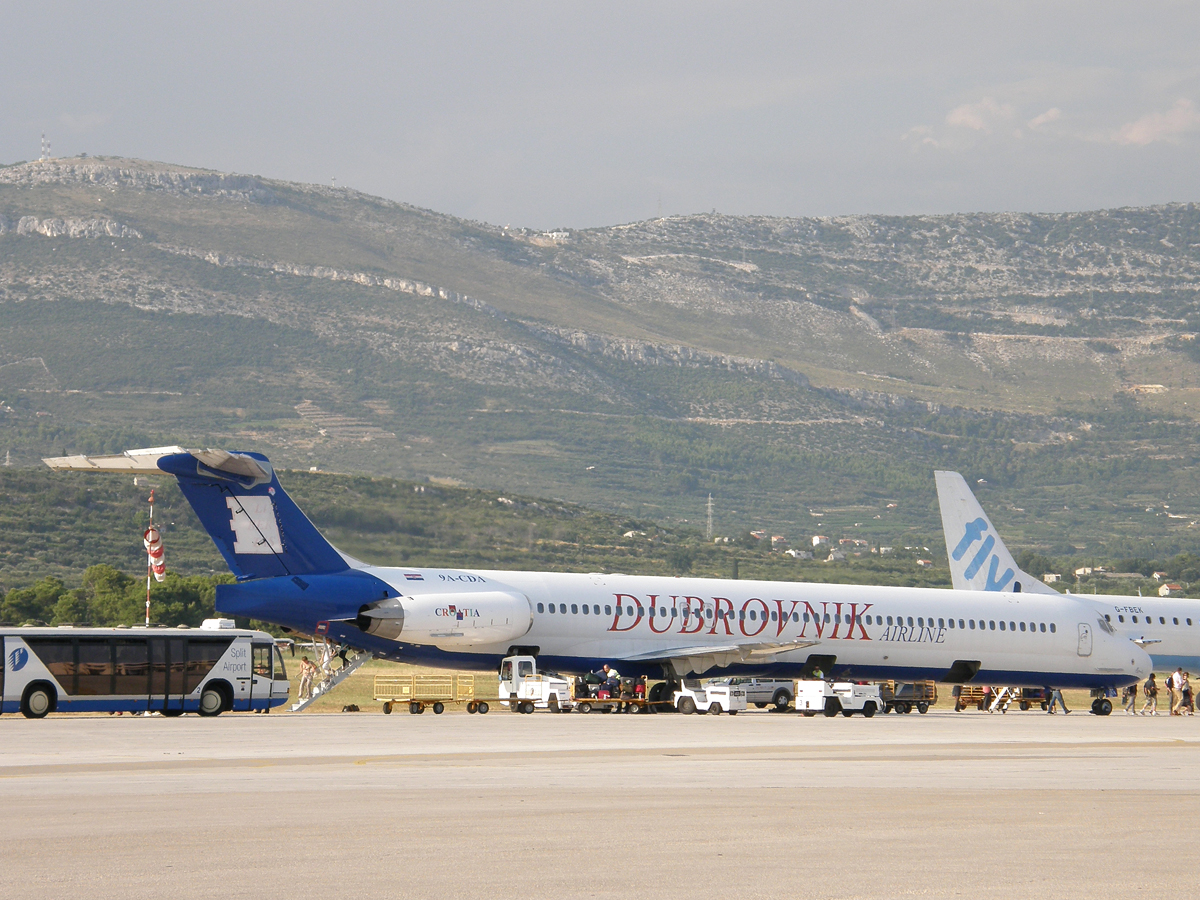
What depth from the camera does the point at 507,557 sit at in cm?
7069

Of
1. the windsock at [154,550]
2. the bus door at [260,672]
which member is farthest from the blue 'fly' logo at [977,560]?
the bus door at [260,672]

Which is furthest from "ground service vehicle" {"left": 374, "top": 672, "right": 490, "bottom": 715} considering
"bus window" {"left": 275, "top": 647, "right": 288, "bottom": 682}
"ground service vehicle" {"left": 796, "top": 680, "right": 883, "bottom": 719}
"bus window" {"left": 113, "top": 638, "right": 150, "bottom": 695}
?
"ground service vehicle" {"left": 796, "top": 680, "right": 883, "bottom": 719}

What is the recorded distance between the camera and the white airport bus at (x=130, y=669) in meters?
38.8

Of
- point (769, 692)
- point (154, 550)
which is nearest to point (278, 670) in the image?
point (154, 550)

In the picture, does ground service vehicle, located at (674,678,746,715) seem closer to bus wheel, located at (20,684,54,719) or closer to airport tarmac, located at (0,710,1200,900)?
airport tarmac, located at (0,710,1200,900)

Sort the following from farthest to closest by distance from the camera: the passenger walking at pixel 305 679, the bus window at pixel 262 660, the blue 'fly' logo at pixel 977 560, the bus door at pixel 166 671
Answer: the blue 'fly' logo at pixel 977 560
the passenger walking at pixel 305 679
the bus window at pixel 262 660
the bus door at pixel 166 671

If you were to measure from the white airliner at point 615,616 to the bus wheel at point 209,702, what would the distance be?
2.20m

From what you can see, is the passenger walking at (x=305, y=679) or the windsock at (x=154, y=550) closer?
the passenger walking at (x=305, y=679)

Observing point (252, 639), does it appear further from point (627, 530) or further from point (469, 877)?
point (627, 530)

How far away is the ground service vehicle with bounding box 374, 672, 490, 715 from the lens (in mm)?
43750

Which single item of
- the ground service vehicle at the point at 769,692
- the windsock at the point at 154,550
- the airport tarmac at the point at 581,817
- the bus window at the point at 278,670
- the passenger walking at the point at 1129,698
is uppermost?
the windsock at the point at 154,550

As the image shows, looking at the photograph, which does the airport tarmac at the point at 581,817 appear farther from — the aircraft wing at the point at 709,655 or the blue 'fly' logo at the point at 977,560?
the blue 'fly' logo at the point at 977,560

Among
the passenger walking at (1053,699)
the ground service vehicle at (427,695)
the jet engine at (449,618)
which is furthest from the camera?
the passenger walking at (1053,699)

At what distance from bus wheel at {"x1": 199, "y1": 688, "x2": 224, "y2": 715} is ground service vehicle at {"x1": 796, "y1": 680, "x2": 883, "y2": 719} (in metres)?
16.5
